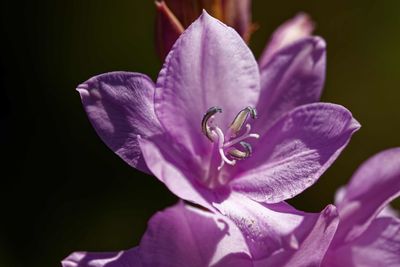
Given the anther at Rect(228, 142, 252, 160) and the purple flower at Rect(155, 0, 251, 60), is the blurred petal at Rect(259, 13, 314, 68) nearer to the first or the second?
the purple flower at Rect(155, 0, 251, 60)

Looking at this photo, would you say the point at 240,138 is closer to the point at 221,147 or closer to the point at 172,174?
the point at 221,147

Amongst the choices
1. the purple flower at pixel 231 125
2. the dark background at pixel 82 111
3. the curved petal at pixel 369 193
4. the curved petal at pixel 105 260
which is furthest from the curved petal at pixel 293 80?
the dark background at pixel 82 111

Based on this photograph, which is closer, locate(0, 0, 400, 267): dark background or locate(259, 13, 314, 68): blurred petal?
locate(259, 13, 314, 68): blurred petal

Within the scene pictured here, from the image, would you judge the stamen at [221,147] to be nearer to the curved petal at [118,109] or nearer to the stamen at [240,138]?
the stamen at [240,138]

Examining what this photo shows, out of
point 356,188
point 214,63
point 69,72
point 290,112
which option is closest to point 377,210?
point 356,188

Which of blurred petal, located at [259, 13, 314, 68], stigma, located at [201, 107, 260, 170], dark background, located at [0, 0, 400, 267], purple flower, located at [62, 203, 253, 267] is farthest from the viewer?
dark background, located at [0, 0, 400, 267]

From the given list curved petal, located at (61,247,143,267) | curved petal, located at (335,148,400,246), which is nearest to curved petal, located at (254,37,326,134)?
curved petal, located at (335,148,400,246)

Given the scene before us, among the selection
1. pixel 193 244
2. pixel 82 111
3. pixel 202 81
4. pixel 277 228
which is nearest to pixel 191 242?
pixel 193 244

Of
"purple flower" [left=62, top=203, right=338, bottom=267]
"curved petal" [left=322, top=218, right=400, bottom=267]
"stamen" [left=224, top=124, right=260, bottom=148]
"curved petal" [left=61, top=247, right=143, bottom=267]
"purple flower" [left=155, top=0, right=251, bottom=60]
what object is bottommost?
"curved petal" [left=322, top=218, right=400, bottom=267]
